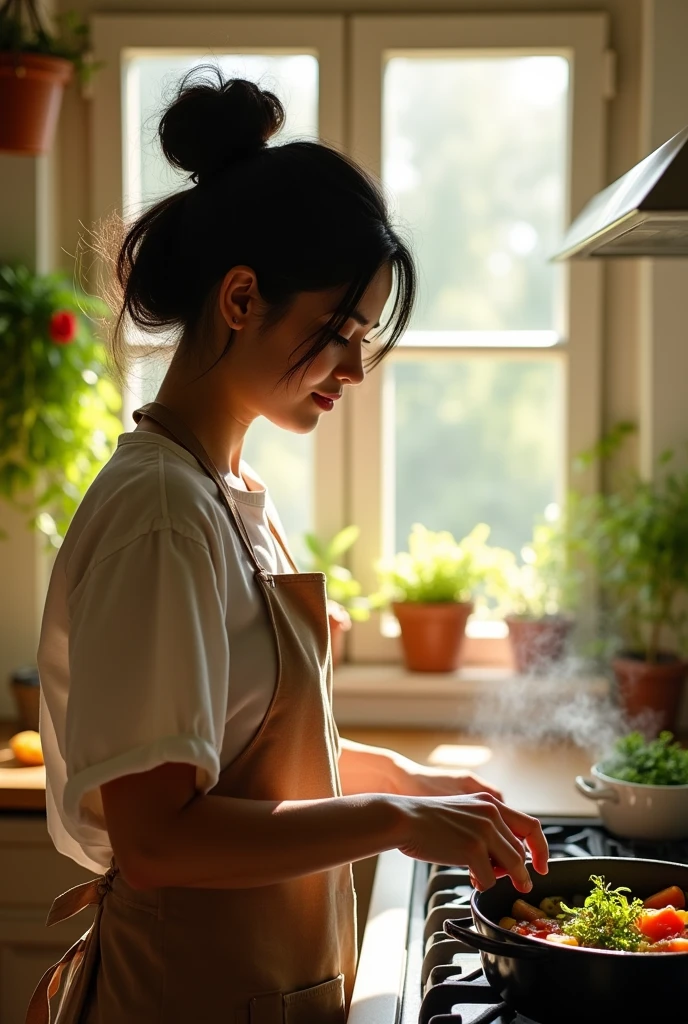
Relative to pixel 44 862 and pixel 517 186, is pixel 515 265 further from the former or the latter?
pixel 44 862

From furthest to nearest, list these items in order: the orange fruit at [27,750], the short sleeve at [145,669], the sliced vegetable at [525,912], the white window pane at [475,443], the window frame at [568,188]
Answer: the white window pane at [475,443] → the window frame at [568,188] → the orange fruit at [27,750] → the sliced vegetable at [525,912] → the short sleeve at [145,669]

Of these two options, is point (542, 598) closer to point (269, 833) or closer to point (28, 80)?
point (28, 80)

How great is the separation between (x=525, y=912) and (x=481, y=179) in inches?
69.5

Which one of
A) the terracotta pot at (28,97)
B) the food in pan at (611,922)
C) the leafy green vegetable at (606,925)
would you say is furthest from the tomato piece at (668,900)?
the terracotta pot at (28,97)

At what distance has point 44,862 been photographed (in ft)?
6.72

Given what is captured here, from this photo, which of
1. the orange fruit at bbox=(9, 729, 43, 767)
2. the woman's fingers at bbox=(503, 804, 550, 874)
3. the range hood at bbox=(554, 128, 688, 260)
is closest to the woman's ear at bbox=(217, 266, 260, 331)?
the range hood at bbox=(554, 128, 688, 260)

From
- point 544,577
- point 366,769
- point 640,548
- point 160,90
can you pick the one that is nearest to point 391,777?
point 366,769

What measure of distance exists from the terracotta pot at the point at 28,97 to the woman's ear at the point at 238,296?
1422mm

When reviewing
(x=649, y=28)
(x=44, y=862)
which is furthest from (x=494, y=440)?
(x=44, y=862)

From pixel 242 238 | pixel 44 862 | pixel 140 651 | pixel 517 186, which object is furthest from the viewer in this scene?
pixel 517 186

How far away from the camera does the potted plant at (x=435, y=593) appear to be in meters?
2.51

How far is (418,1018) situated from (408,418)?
1.66 metres

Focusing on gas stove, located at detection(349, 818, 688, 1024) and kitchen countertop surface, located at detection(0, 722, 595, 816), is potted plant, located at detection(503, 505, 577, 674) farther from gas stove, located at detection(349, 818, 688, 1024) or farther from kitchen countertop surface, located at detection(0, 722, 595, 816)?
gas stove, located at detection(349, 818, 688, 1024)

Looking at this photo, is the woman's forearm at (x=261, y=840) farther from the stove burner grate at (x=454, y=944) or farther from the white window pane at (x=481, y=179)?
the white window pane at (x=481, y=179)
